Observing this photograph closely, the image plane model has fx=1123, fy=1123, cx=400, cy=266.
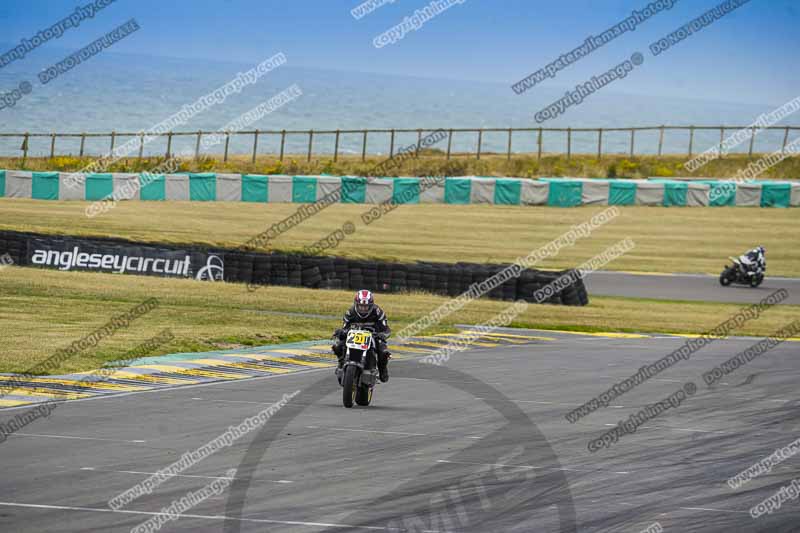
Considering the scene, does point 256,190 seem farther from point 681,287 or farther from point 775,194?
point 775,194

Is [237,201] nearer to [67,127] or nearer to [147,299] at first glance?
[147,299]

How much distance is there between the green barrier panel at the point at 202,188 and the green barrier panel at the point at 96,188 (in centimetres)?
376

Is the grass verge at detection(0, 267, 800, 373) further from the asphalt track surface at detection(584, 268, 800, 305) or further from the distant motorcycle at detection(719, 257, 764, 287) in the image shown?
the distant motorcycle at detection(719, 257, 764, 287)

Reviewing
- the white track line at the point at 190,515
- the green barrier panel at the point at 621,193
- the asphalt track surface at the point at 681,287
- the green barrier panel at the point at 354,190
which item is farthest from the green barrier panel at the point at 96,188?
the white track line at the point at 190,515

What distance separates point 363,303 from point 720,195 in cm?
4075

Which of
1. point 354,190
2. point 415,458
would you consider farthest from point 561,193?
point 415,458

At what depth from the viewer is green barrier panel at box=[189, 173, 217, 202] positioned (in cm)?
4953

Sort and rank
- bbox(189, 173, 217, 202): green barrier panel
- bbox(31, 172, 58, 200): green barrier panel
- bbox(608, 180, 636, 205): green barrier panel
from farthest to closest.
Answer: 1. bbox(608, 180, 636, 205): green barrier panel
2. bbox(189, 173, 217, 202): green barrier panel
3. bbox(31, 172, 58, 200): green barrier panel

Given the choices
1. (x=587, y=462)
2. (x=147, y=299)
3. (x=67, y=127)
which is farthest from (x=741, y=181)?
(x=67, y=127)

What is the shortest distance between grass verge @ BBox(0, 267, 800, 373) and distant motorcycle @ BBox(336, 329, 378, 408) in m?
4.91

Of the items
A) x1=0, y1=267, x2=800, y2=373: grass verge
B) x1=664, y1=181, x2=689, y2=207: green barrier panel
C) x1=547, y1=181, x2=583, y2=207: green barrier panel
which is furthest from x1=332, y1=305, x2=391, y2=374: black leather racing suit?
x1=664, y1=181, x2=689, y2=207: green barrier panel

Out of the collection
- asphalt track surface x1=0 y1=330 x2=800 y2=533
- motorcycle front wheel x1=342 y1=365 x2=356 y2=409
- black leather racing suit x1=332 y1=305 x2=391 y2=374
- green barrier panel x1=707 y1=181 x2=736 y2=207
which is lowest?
asphalt track surface x1=0 y1=330 x2=800 y2=533

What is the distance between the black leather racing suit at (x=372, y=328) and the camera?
1512cm

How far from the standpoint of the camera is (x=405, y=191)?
5069 cm
